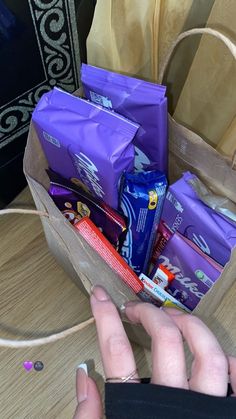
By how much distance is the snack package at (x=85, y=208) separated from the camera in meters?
0.57

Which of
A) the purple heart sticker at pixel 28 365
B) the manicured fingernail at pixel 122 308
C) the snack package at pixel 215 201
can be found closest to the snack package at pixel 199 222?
the snack package at pixel 215 201

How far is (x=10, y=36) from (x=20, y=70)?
0.06 m

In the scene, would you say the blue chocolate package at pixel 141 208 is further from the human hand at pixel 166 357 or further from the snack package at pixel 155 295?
the human hand at pixel 166 357

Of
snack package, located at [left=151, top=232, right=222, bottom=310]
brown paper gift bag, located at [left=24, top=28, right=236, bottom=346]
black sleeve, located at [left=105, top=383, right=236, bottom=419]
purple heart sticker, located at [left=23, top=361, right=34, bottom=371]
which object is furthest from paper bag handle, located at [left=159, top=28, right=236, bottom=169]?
purple heart sticker, located at [left=23, top=361, right=34, bottom=371]

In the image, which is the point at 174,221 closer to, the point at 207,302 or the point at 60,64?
the point at 207,302

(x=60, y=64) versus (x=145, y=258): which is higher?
(x=60, y=64)

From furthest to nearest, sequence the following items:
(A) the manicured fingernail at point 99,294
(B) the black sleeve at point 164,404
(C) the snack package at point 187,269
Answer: (C) the snack package at point 187,269 < (A) the manicured fingernail at point 99,294 < (B) the black sleeve at point 164,404

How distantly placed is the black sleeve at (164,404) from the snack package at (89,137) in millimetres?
261

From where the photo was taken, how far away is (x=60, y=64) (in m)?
0.71

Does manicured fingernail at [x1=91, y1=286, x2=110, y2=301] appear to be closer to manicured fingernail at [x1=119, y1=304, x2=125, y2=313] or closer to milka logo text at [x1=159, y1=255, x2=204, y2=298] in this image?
manicured fingernail at [x1=119, y1=304, x2=125, y2=313]

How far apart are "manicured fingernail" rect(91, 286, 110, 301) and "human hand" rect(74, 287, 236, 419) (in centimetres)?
3

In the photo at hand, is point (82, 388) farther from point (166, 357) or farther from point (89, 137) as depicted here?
point (89, 137)

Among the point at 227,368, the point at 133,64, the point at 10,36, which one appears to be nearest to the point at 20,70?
the point at 10,36

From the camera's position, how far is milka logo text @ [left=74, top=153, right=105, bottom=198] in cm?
54
